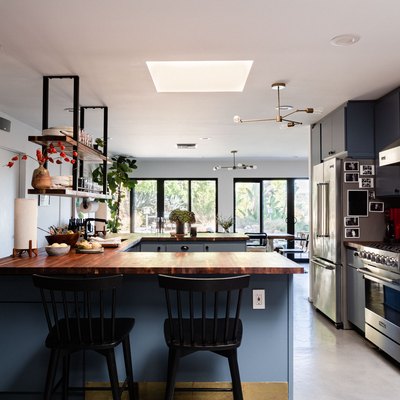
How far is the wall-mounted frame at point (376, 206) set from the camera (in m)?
4.24

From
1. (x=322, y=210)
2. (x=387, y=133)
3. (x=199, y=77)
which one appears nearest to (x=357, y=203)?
(x=322, y=210)

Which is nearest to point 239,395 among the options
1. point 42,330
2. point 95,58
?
point 42,330

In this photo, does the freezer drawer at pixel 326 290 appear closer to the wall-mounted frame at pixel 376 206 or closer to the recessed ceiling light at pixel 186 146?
the wall-mounted frame at pixel 376 206

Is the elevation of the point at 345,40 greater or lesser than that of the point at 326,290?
greater

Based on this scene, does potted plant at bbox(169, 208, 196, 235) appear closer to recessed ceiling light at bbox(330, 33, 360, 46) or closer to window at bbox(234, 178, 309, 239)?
recessed ceiling light at bbox(330, 33, 360, 46)

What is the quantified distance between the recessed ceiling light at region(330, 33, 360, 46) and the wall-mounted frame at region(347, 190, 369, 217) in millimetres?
1935

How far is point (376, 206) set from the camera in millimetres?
4242

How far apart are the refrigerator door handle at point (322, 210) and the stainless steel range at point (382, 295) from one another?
0.73 metres

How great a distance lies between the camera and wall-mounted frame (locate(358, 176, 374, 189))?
13.9 ft

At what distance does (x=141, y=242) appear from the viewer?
4.93 m

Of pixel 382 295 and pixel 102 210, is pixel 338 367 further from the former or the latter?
pixel 102 210

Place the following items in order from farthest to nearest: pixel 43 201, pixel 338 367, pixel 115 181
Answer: pixel 115 181, pixel 43 201, pixel 338 367

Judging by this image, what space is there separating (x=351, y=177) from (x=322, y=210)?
23.2 inches

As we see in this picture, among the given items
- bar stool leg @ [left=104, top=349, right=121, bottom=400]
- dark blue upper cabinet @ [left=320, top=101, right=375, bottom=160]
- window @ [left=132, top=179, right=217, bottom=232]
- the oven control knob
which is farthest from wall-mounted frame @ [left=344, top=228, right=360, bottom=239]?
window @ [left=132, top=179, right=217, bottom=232]
